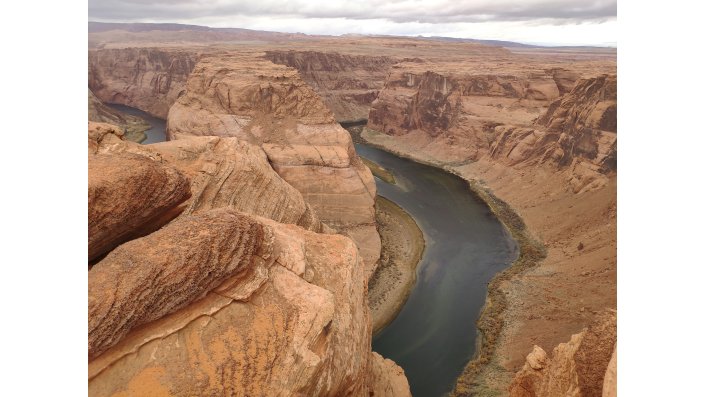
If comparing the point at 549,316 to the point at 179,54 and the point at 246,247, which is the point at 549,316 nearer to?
the point at 246,247

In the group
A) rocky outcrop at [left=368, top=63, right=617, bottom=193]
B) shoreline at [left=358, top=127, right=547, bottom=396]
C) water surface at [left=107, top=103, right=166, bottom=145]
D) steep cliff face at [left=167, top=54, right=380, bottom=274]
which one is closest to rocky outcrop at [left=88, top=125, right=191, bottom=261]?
shoreline at [left=358, top=127, right=547, bottom=396]

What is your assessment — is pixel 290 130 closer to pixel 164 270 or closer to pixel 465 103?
pixel 465 103

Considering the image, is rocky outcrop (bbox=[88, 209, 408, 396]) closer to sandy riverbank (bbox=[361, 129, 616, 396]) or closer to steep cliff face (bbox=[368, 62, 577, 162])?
sandy riverbank (bbox=[361, 129, 616, 396])

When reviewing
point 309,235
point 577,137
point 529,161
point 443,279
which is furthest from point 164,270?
point 529,161

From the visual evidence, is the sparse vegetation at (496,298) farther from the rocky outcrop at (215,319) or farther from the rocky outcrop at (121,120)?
the rocky outcrop at (121,120)

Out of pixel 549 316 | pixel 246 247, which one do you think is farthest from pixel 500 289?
pixel 246 247

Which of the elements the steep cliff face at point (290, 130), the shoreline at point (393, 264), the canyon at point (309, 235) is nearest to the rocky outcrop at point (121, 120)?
the steep cliff face at point (290, 130)
